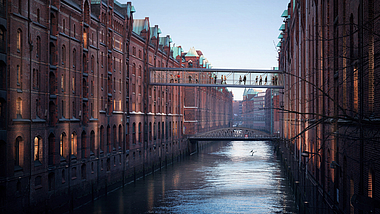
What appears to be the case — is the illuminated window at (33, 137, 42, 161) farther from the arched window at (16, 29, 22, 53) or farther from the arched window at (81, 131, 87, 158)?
the arched window at (81, 131, 87, 158)

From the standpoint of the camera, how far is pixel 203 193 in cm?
3853

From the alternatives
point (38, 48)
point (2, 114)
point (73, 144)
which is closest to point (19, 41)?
point (38, 48)

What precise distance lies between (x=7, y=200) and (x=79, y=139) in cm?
1095

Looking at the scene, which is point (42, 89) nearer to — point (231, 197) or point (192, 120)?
point (231, 197)

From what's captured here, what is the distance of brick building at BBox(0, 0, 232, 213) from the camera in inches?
931

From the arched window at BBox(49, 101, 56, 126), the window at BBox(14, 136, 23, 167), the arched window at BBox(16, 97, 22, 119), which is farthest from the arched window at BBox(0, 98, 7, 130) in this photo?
the arched window at BBox(49, 101, 56, 126)

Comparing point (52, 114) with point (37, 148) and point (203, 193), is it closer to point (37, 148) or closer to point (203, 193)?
point (37, 148)

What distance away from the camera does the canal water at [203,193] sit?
31.3 m

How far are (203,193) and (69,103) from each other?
48.9 ft

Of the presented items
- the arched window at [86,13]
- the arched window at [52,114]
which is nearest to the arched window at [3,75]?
the arched window at [52,114]

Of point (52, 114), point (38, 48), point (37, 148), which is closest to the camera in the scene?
point (37, 148)

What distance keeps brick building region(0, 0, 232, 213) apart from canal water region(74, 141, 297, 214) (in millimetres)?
1953

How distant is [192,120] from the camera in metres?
86.8

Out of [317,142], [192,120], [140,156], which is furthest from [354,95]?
[192,120]
